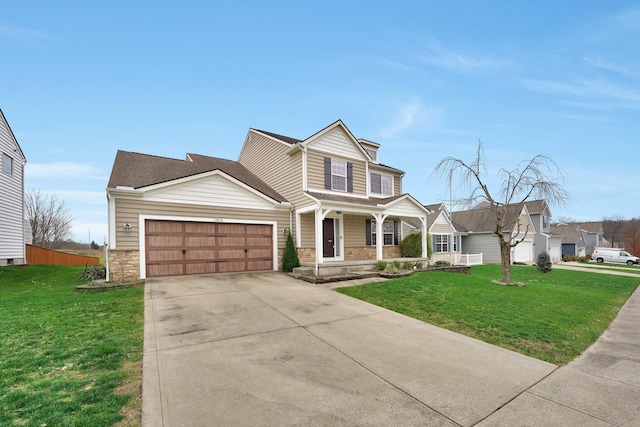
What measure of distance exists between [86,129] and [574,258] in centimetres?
4761

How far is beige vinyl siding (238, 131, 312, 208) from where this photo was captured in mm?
13797

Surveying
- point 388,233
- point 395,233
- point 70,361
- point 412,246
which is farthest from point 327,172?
point 70,361

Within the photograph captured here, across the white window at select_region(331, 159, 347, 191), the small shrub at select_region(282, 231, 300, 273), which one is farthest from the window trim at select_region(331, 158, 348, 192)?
the small shrub at select_region(282, 231, 300, 273)

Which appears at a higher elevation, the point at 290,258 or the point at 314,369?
the point at 290,258

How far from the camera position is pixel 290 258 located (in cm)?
1249

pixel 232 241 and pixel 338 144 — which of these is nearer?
pixel 232 241

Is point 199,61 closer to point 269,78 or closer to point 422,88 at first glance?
point 269,78

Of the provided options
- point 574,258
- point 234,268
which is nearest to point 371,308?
point 234,268

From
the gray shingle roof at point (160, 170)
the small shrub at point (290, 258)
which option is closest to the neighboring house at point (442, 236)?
the small shrub at point (290, 258)

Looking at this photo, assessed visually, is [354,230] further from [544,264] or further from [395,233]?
[544,264]

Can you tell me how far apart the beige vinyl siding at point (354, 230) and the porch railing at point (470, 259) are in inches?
529

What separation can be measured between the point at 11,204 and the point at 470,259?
3244 cm

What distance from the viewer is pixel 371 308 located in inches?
286

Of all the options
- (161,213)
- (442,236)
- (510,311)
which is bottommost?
(510,311)
